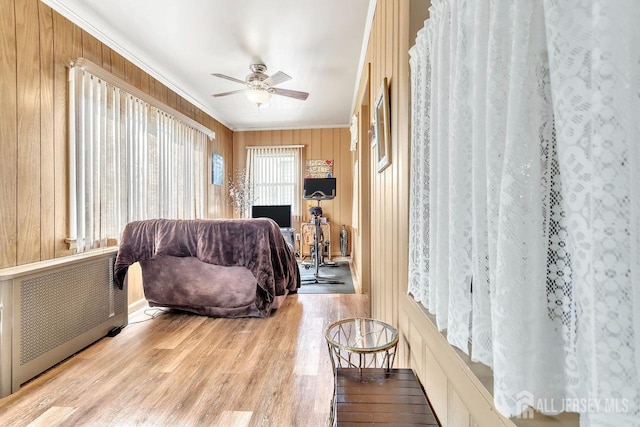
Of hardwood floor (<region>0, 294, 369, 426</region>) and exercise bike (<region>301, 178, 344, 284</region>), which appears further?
exercise bike (<region>301, 178, 344, 284</region>)

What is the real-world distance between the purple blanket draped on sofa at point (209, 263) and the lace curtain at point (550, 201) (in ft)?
6.77

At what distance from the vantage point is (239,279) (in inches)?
104

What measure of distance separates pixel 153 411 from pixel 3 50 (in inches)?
96.0

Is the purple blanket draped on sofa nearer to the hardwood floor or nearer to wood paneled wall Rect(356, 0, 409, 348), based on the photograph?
the hardwood floor

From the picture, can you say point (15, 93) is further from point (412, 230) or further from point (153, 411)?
point (412, 230)

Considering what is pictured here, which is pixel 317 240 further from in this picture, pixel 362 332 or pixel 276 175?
pixel 362 332

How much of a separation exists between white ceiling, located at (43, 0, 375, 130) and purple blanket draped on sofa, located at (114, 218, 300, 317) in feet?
5.83

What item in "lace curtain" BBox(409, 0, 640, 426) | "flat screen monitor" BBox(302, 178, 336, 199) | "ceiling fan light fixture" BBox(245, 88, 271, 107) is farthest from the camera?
"flat screen monitor" BBox(302, 178, 336, 199)

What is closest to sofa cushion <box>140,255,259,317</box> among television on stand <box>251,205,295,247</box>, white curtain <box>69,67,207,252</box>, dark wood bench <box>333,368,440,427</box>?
white curtain <box>69,67,207,252</box>

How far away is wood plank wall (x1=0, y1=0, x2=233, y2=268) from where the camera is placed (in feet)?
6.17

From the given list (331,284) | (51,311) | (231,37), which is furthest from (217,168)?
(51,311)

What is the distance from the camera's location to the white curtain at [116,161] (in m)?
2.38

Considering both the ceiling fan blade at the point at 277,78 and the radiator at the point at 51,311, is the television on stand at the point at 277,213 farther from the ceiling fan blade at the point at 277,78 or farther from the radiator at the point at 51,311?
the radiator at the point at 51,311

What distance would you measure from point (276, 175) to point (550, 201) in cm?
564
